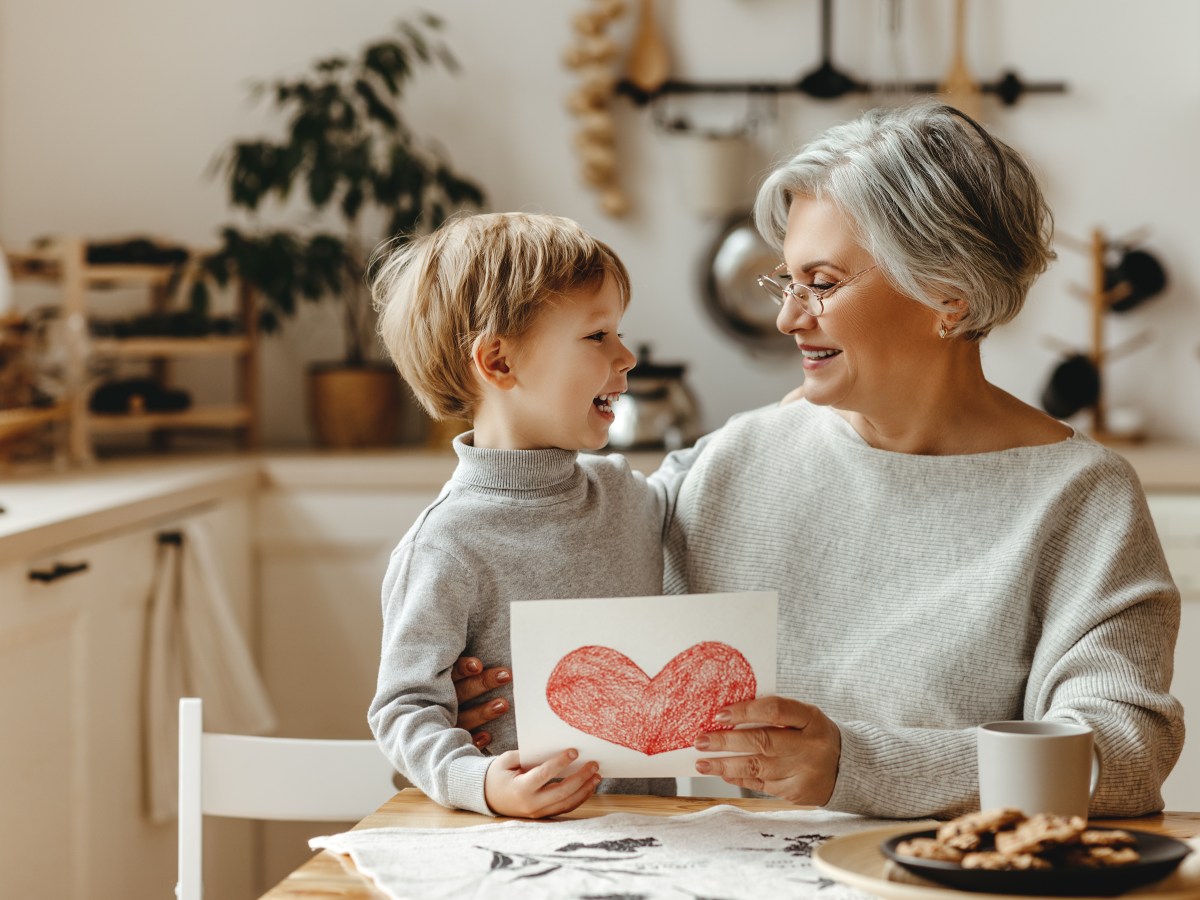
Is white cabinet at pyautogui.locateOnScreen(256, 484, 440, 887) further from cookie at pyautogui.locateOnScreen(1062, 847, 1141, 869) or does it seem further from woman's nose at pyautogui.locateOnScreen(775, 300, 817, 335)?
cookie at pyautogui.locateOnScreen(1062, 847, 1141, 869)

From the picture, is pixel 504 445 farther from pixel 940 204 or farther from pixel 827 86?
pixel 827 86

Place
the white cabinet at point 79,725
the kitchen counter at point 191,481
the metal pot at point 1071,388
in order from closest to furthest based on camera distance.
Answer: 1. the white cabinet at point 79,725
2. the kitchen counter at point 191,481
3. the metal pot at point 1071,388

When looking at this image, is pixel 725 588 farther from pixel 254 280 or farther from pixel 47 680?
pixel 254 280

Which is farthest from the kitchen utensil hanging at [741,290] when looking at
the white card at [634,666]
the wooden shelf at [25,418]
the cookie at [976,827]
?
the cookie at [976,827]

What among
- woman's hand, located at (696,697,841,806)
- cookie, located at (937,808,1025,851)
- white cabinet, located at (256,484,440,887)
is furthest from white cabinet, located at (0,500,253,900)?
cookie, located at (937,808,1025,851)

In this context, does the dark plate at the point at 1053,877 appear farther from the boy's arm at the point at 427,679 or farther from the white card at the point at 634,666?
the boy's arm at the point at 427,679

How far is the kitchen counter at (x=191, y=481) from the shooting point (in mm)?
1955

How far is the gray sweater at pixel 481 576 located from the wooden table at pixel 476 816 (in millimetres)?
19

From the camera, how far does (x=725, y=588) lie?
53.9 inches

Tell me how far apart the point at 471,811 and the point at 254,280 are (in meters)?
1.89

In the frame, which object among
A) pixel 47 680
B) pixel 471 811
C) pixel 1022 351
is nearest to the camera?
pixel 471 811

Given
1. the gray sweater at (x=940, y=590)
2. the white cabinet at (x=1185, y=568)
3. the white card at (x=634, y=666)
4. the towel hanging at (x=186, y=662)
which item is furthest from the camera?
the white cabinet at (x=1185, y=568)

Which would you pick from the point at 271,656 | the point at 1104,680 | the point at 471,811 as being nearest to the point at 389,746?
the point at 471,811

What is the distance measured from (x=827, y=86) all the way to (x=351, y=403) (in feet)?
3.88
